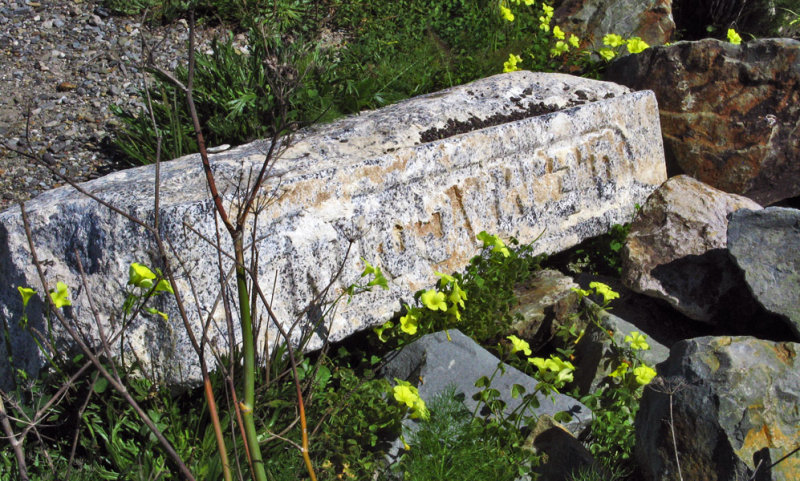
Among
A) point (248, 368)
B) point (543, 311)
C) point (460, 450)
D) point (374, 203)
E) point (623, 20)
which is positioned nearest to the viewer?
point (248, 368)

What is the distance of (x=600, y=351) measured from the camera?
315 centimetres

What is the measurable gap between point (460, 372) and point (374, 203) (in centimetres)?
82

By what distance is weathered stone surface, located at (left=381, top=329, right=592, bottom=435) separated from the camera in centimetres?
280

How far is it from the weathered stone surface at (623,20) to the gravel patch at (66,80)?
8.95ft

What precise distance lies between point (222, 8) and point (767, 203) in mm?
3927

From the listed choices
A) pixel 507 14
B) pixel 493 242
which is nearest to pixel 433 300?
pixel 493 242

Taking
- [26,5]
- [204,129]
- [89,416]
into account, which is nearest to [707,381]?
[89,416]

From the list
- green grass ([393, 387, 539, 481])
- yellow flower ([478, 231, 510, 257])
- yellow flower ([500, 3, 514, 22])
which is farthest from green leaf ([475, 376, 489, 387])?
yellow flower ([500, 3, 514, 22])

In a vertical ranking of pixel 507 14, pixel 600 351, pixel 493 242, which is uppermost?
pixel 507 14

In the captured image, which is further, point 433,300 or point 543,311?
point 543,311

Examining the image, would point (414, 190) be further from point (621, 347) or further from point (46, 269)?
point (46, 269)

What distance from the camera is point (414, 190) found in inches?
128

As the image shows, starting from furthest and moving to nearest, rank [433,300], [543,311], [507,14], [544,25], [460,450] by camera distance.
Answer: [544,25]
[507,14]
[543,311]
[433,300]
[460,450]

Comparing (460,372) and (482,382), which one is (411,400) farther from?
(460,372)
